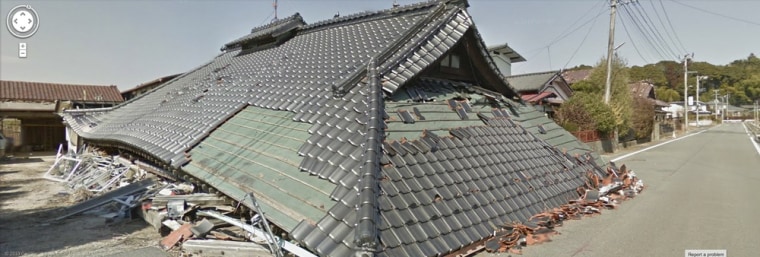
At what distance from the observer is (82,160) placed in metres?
11.7

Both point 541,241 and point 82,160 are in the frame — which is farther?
point 82,160

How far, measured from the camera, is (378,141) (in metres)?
4.73

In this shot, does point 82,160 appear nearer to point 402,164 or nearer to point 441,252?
point 402,164

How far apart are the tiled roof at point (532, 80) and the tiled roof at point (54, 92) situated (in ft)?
92.3

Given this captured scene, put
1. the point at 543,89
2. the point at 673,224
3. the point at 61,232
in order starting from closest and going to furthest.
→ the point at 61,232
the point at 673,224
the point at 543,89

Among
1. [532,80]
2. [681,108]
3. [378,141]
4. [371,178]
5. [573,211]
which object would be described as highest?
[532,80]

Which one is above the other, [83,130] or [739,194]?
[83,130]

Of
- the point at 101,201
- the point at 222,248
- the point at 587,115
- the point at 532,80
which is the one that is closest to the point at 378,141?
the point at 222,248

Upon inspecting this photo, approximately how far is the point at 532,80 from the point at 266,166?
2504cm

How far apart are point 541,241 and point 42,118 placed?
90.0 feet

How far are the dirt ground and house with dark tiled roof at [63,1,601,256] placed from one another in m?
1.11

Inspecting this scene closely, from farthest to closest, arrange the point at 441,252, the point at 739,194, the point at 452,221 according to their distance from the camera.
A: the point at 739,194, the point at 452,221, the point at 441,252

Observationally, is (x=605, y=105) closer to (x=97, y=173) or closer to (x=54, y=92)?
(x=97, y=173)

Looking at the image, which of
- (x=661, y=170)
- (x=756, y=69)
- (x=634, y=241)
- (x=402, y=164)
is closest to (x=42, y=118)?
(x=402, y=164)
